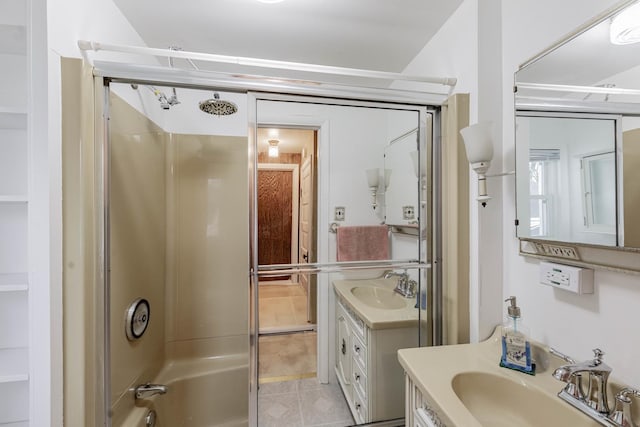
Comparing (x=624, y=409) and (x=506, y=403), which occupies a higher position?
(x=624, y=409)

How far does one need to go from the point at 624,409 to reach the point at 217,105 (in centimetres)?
197

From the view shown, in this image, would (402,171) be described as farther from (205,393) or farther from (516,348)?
(205,393)

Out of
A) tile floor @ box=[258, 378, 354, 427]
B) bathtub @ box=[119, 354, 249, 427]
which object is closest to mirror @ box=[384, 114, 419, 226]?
tile floor @ box=[258, 378, 354, 427]

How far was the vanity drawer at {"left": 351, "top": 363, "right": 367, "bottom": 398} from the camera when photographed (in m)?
1.46

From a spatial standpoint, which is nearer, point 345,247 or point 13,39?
point 13,39

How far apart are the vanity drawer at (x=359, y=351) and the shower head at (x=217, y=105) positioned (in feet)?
5.13

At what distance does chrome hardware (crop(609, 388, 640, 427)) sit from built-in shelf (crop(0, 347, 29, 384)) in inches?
69.4

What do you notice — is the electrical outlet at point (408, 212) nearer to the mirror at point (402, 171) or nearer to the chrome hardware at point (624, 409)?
the mirror at point (402, 171)

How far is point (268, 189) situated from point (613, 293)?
1314mm

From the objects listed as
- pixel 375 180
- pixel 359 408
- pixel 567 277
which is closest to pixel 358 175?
pixel 375 180

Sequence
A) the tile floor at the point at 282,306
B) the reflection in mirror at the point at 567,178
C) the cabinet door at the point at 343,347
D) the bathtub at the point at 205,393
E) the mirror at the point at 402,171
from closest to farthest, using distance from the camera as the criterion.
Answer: the reflection in mirror at the point at 567,178 → the tile floor at the point at 282,306 → the mirror at the point at 402,171 → the cabinet door at the point at 343,347 → the bathtub at the point at 205,393

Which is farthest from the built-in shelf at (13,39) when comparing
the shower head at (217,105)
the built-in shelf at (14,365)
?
the built-in shelf at (14,365)

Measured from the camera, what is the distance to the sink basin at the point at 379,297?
1517 mm

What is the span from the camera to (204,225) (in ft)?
6.34
